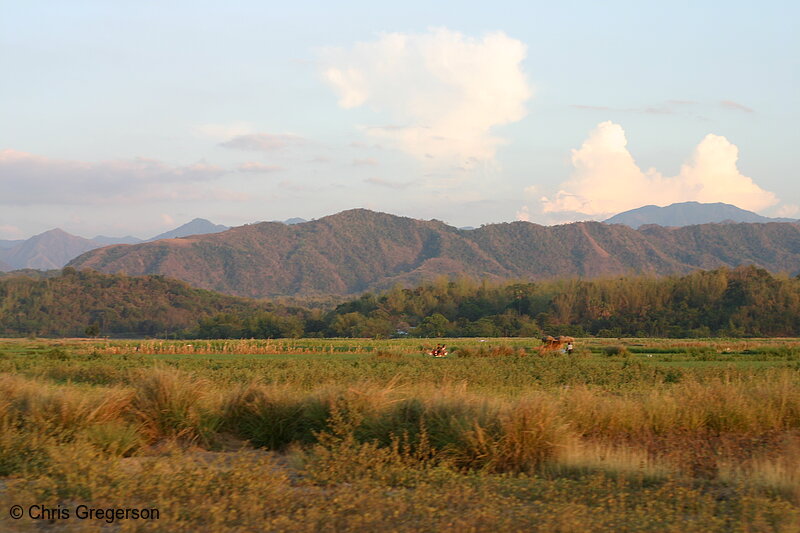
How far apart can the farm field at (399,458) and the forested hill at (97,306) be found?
101178 millimetres

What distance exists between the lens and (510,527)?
6.31 metres

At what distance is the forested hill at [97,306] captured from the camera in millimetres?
109125

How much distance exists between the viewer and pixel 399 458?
8.76 meters

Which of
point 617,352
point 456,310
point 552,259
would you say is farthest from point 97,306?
point 552,259

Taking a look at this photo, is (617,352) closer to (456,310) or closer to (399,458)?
(399,458)

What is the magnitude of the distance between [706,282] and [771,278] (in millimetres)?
7590

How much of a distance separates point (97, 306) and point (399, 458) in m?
117

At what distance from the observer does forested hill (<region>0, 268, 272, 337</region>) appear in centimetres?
10912

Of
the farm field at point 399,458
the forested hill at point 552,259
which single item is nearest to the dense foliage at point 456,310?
the forested hill at point 552,259

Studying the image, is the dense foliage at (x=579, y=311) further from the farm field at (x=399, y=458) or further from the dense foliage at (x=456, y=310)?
the farm field at (x=399, y=458)

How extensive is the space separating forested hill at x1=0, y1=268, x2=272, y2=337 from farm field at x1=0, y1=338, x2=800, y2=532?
101m

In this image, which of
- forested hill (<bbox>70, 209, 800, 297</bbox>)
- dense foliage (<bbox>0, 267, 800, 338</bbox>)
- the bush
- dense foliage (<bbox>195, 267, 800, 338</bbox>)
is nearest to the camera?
the bush

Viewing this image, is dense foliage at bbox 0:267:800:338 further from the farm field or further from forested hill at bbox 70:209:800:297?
the farm field

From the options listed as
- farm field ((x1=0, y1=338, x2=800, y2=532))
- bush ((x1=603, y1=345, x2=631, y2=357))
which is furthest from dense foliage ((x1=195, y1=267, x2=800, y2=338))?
farm field ((x1=0, y1=338, x2=800, y2=532))
